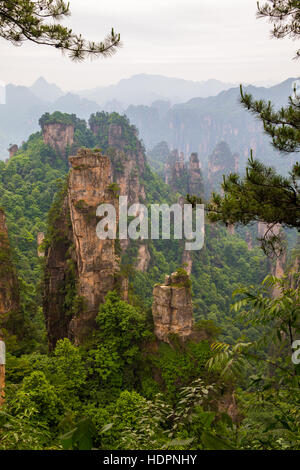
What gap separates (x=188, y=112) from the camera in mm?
164625

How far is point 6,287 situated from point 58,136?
1577 inches

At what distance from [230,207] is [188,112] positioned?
169 meters

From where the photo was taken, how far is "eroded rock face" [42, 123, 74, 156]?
49.8 m

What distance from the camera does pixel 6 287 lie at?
14.7 m

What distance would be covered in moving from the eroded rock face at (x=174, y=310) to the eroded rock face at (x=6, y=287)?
6146 mm

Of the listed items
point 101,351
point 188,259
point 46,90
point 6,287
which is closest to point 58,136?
point 188,259

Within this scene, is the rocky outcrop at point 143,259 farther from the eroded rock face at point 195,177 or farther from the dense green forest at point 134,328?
the eroded rock face at point 195,177

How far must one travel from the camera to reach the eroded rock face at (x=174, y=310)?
47.6 feet

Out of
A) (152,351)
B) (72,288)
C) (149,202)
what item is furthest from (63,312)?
(149,202)

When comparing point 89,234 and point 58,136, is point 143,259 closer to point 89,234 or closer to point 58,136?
point 58,136

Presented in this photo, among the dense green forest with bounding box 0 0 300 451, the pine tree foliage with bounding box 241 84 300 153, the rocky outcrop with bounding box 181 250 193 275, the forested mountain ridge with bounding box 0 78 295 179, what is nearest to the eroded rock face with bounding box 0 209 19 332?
the dense green forest with bounding box 0 0 300 451

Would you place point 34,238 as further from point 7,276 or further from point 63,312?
point 7,276

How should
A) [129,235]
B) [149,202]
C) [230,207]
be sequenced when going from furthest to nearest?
[149,202] < [129,235] < [230,207]

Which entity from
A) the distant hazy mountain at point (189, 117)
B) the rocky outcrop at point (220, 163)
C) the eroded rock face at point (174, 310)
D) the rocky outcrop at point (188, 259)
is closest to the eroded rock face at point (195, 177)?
the rocky outcrop at point (188, 259)
